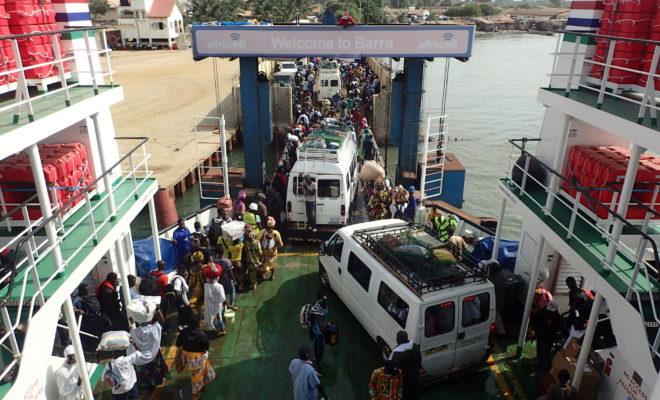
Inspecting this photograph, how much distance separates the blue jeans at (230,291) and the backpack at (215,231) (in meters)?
1.27

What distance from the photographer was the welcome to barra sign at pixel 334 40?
39.7 feet

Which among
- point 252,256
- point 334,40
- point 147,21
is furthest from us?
point 147,21

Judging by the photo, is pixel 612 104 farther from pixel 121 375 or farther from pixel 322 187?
pixel 121 375

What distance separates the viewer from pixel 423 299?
6582 millimetres

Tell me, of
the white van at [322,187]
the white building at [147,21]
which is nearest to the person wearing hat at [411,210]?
the white van at [322,187]

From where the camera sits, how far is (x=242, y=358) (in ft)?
26.5

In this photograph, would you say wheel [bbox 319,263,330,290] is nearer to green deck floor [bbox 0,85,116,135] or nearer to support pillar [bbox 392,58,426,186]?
green deck floor [bbox 0,85,116,135]

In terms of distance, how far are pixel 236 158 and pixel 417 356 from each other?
21956mm

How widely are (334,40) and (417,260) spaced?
7.02 meters

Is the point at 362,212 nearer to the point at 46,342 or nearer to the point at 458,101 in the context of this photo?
the point at 46,342

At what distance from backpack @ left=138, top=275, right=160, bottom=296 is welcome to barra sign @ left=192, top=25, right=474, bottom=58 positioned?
6.65m

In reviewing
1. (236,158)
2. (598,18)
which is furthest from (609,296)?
(236,158)

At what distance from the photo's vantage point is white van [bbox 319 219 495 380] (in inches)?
264

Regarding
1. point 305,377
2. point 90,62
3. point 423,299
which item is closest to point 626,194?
point 423,299
